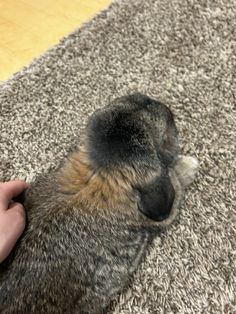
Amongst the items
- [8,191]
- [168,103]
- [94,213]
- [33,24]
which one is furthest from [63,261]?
[33,24]

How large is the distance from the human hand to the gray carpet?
31cm

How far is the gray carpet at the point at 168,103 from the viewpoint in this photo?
4.56 feet

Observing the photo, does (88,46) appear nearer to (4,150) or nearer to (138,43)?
(138,43)

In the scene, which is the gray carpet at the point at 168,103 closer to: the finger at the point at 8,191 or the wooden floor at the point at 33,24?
the wooden floor at the point at 33,24

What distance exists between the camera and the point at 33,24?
6.60ft

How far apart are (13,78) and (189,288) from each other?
109 cm

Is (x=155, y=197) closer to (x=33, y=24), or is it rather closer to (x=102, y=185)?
(x=102, y=185)

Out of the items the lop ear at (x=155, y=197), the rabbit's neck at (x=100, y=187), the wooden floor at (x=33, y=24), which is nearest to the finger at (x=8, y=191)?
the rabbit's neck at (x=100, y=187)

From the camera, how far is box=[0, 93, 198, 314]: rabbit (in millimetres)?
1118

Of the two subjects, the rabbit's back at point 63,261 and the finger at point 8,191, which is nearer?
the rabbit's back at point 63,261

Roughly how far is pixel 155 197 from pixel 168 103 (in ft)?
2.00

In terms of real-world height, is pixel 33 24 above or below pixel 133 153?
above

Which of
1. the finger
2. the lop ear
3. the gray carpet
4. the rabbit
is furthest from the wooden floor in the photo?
the lop ear

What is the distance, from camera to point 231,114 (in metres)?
1.68
